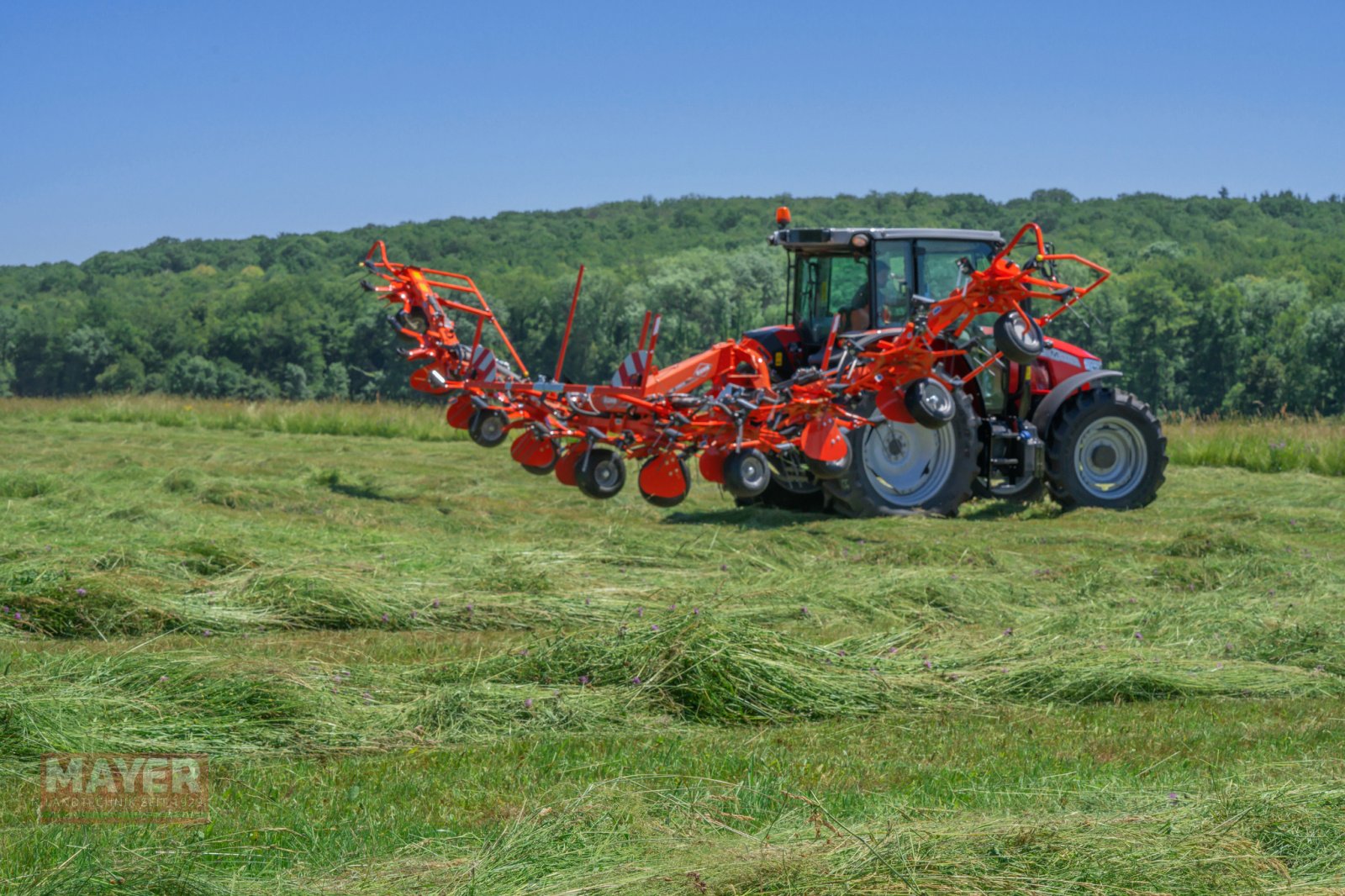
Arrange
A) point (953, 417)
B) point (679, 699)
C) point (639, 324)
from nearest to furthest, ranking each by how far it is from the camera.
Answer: point (679, 699)
point (953, 417)
point (639, 324)

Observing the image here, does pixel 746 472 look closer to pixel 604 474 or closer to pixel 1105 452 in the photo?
pixel 604 474

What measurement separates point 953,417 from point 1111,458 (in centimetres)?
226

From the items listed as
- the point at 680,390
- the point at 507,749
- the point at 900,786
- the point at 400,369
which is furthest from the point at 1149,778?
the point at 400,369

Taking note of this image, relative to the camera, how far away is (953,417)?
10477mm

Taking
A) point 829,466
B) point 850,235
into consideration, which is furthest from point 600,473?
point 850,235

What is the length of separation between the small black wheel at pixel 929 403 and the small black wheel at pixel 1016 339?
719mm

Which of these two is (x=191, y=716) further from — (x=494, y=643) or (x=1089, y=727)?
(x=1089, y=727)

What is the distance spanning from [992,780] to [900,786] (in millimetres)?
322

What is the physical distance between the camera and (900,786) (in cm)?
429

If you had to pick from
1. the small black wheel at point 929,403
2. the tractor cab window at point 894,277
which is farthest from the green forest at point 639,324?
the small black wheel at point 929,403

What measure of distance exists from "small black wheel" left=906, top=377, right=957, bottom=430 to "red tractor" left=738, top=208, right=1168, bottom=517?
0.74 metres

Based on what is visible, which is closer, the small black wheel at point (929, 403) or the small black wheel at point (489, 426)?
the small black wheel at point (929, 403)

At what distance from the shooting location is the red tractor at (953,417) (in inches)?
425

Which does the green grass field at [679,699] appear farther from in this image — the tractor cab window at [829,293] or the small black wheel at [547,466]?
the tractor cab window at [829,293]
